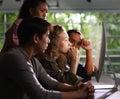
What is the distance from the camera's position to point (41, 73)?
1901 mm

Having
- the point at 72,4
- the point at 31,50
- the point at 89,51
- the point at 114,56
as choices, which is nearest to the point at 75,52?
the point at 89,51

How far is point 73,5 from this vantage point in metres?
4.40

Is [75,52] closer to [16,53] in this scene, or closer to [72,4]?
[16,53]

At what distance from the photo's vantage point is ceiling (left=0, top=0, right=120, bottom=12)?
14.3 ft

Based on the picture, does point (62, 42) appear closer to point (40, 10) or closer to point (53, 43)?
point (53, 43)

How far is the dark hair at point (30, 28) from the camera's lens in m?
1.59

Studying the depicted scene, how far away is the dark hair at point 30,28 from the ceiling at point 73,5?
2.80 metres

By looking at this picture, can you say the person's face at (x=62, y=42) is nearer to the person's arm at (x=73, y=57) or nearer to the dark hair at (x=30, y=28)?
the person's arm at (x=73, y=57)

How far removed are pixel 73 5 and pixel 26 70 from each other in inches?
116

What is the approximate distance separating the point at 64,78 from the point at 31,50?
0.52m

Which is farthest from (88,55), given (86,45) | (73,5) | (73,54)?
(73,5)

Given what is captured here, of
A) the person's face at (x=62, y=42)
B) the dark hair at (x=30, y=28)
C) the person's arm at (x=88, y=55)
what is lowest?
the person's arm at (x=88, y=55)

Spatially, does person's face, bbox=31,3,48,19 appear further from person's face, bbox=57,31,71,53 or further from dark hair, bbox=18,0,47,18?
person's face, bbox=57,31,71,53

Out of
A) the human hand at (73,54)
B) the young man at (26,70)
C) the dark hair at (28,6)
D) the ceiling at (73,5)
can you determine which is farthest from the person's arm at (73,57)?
the ceiling at (73,5)
